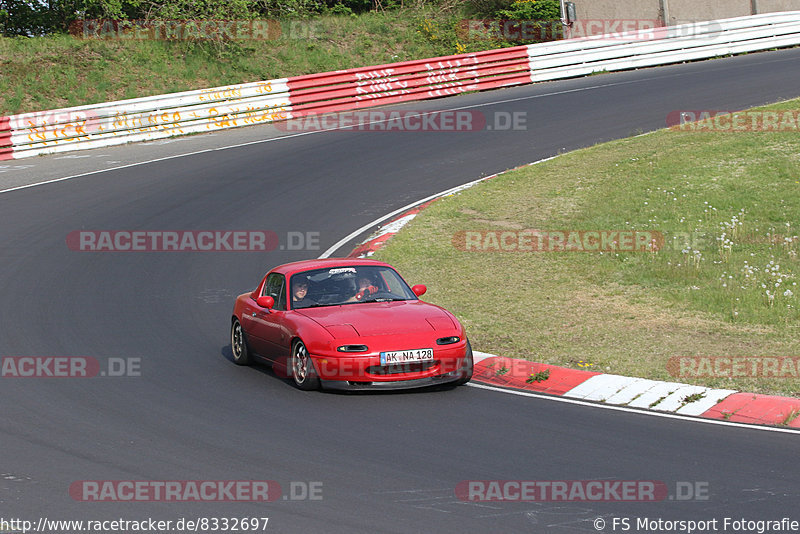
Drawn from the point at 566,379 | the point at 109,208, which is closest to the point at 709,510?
the point at 566,379

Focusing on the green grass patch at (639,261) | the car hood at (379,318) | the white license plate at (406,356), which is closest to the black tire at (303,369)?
the car hood at (379,318)

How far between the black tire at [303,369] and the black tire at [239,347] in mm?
1227

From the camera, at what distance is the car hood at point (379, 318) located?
10.5 meters

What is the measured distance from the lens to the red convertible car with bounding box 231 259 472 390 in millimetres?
10273

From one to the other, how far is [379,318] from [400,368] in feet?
2.46

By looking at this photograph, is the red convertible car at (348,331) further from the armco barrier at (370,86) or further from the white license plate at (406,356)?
the armco barrier at (370,86)

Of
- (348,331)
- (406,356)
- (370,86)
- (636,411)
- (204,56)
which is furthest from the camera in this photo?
(204,56)

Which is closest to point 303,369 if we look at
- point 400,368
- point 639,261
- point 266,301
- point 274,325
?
point 274,325

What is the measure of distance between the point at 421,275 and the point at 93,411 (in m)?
7.10

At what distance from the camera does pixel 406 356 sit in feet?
33.7

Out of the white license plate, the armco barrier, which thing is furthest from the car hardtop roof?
the armco barrier

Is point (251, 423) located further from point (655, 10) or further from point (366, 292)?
point (655, 10)

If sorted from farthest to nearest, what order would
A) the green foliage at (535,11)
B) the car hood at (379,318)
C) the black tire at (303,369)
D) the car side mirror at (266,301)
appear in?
the green foliage at (535,11) < the car side mirror at (266,301) < the car hood at (379,318) < the black tire at (303,369)

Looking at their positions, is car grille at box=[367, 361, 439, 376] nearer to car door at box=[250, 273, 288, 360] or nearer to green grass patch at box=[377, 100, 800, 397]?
car door at box=[250, 273, 288, 360]
